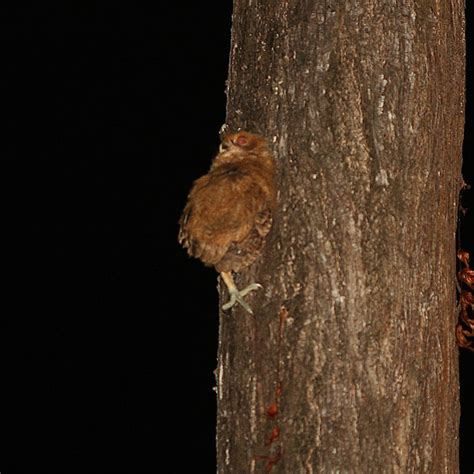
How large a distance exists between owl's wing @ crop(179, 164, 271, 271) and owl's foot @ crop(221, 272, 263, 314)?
0.04 metres

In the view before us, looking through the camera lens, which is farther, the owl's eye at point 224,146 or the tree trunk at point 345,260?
the owl's eye at point 224,146

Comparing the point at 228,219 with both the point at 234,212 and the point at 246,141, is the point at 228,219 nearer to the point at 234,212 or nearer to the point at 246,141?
the point at 234,212

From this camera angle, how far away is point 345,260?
5.43ft

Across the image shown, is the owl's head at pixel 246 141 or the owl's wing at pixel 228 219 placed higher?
the owl's head at pixel 246 141

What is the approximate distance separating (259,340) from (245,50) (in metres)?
0.59

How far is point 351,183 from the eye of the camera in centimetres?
167

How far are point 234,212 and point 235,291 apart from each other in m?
0.16

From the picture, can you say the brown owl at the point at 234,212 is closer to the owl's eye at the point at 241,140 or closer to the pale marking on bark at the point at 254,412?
the owl's eye at the point at 241,140

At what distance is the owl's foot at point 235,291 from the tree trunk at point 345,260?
0.02 meters

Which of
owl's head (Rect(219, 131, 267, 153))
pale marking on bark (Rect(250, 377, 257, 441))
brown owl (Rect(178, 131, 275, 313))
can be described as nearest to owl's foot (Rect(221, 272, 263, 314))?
brown owl (Rect(178, 131, 275, 313))

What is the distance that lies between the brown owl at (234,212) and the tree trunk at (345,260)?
0.09 ft

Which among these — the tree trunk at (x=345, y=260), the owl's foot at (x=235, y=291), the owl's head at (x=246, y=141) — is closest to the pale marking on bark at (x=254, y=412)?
the tree trunk at (x=345, y=260)

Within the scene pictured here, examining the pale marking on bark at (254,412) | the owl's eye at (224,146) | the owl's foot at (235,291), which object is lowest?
the pale marking on bark at (254,412)

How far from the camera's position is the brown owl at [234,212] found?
1.66 m
